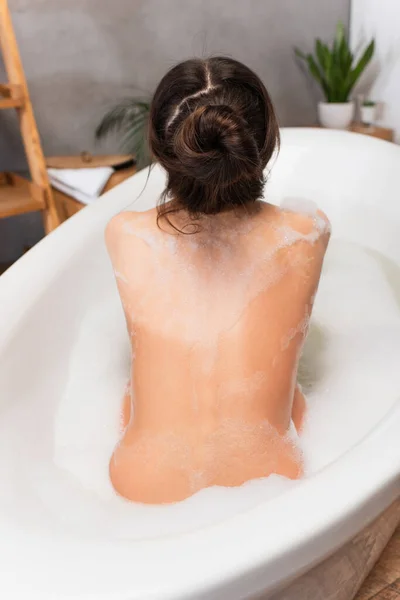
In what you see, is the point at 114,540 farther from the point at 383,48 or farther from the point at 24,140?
the point at 383,48

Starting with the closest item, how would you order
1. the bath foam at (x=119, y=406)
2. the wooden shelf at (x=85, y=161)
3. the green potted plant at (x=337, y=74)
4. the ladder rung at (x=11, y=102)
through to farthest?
the bath foam at (x=119, y=406)
the ladder rung at (x=11, y=102)
the wooden shelf at (x=85, y=161)
the green potted plant at (x=337, y=74)

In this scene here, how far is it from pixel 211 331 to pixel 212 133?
0.34 meters

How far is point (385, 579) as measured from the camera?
1.15m

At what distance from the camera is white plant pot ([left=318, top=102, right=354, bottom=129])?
106 inches

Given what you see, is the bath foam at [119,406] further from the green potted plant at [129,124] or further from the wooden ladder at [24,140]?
the green potted plant at [129,124]

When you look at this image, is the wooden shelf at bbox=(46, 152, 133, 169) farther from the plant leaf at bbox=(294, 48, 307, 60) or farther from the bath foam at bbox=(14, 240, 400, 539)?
the plant leaf at bbox=(294, 48, 307, 60)

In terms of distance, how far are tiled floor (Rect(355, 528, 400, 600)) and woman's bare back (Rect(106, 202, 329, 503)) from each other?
364 millimetres

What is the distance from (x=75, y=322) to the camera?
1.46 meters

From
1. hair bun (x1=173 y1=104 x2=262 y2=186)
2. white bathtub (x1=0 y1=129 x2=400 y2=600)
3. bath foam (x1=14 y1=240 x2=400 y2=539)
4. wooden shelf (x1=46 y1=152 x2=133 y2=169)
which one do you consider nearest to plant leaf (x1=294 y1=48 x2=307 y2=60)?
wooden shelf (x1=46 y1=152 x2=133 y2=169)

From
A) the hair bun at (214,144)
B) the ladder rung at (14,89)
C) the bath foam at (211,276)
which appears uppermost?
the hair bun at (214,144)

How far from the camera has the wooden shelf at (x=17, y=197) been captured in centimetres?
185

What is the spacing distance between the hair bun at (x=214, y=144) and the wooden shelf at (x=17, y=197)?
1.22 m

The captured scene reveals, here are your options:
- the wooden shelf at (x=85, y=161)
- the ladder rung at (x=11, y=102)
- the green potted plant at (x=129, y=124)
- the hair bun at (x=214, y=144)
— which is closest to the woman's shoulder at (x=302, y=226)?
the hair bun at (x=214, y=144)

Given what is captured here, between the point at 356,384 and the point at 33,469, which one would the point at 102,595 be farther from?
the point at 356,384
